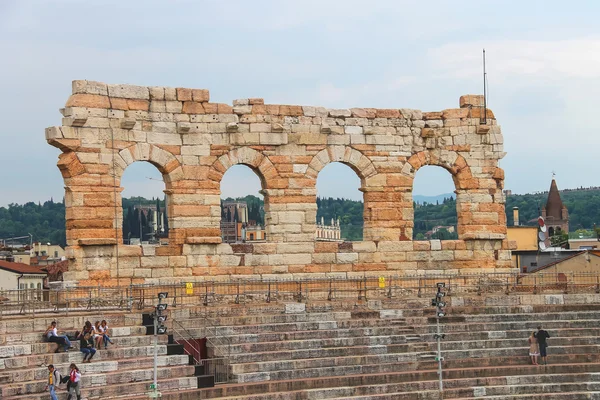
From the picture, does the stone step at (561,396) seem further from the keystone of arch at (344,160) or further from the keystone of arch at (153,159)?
the keystone of arch at (153,159)

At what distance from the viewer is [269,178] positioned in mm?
33031

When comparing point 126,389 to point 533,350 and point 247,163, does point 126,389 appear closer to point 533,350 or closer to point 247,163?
point 247,163

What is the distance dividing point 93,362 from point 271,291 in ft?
26.0

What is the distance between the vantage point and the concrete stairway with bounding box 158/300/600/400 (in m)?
26.8

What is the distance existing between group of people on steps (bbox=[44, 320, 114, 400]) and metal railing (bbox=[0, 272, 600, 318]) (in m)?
1.89

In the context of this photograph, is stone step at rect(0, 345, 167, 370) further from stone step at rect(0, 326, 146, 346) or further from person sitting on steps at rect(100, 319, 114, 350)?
stone step at rect(0, 326, 146, 346)

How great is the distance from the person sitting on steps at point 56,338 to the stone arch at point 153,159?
6.67 metres

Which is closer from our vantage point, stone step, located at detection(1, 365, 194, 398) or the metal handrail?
stone step, located at detection(1, 365, 194, 398)

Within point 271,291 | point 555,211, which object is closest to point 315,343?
point 271,291

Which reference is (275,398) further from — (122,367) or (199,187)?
(199,187)

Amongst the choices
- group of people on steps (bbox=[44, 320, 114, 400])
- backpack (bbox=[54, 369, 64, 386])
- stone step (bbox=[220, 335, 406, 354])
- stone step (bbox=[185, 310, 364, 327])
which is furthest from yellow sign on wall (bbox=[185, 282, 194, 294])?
backpack (bbox=[54, 369, 64, 386])

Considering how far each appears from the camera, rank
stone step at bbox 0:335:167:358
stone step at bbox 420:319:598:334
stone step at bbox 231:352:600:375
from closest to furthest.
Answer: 1. stone step at bbox 0:335:167:358
2. stone step at bbox 231:352:600:375
3. stone step at bbox 420:319:598:334

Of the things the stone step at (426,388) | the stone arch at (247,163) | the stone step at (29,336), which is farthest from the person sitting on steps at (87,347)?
the stone arch at (247,163)

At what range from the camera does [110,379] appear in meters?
25.0
